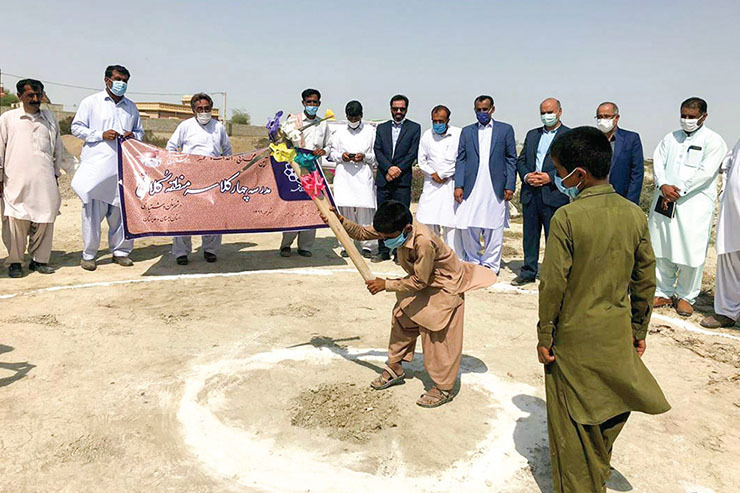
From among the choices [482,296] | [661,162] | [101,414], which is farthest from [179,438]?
[661,162]

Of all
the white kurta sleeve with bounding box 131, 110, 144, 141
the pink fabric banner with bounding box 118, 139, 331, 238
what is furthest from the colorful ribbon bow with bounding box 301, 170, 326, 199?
the white kurta sleeve with bounding box 131, 110, 144, 141

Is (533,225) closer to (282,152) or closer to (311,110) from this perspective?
(311,110)

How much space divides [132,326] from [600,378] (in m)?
4.33

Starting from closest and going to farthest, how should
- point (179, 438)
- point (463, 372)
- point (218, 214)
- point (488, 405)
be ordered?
point (179, 438) → point (488, 405) → point (463, 372) → point (218, 214)

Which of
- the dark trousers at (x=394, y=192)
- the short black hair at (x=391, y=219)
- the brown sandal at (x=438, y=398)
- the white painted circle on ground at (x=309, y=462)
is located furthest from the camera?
the dark trousers at (x=394, y=192)

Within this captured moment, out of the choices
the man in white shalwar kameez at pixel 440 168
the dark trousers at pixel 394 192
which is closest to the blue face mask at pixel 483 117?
the man in white shalwar kameez at pixel 440 168

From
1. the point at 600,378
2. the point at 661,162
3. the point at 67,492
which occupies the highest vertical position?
the point at 661,162

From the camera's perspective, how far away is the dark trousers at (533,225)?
7.05 metres

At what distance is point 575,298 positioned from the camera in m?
2.71

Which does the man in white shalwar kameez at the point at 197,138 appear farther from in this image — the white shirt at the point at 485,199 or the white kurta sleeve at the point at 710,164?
the white kurta sleeve at the point at 710,164

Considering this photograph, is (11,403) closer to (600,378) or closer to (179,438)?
(179,438)

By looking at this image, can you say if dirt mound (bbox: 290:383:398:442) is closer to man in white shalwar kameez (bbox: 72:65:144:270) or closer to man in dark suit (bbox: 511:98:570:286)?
man in dark suit (bbox: 511:98:570:286)

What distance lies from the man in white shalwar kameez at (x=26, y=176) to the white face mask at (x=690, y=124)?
755cm

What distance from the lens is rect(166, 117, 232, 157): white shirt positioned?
787 cm
